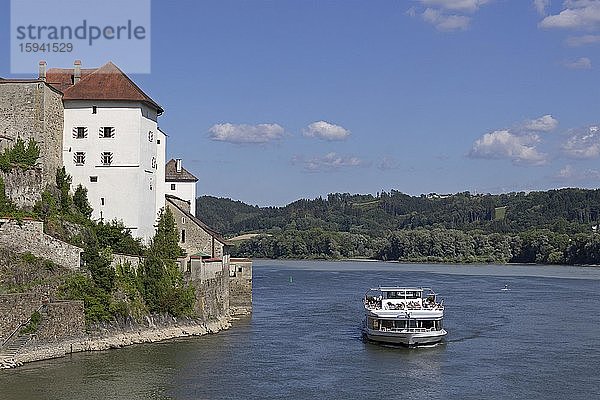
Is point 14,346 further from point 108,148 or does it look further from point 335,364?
point 108,148

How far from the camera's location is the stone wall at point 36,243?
33125 mm

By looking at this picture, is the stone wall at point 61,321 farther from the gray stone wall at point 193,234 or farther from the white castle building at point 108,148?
the gray stone wall at point 193,234

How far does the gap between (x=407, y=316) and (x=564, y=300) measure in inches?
1027

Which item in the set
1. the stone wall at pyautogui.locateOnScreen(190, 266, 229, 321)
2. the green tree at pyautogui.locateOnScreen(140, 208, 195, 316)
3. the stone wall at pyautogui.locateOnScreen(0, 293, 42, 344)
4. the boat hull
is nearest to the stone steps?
the stone wall at pyautogui.locateOnScreen(0, 293, 42, 344)

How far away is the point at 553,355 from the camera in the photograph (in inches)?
1426

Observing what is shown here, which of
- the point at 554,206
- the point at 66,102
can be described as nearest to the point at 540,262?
the point at 554,206

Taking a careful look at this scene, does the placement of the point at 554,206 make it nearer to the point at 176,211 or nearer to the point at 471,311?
the point at 471,311

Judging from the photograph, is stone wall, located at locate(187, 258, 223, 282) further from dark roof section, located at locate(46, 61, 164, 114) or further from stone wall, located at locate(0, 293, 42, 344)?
stone wall, located at locate(0, 293, 42, 344)

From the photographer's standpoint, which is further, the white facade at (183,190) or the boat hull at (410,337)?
the white facade at (183,190)

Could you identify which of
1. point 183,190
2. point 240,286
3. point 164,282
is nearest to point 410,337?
point 164,282

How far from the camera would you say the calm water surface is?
28422mm

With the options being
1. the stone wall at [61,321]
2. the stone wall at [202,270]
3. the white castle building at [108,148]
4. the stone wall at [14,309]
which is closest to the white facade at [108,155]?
the white castle building at [108,148]

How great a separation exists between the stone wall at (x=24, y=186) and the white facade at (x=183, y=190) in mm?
13015

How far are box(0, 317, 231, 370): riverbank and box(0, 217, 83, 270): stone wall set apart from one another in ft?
9.94
